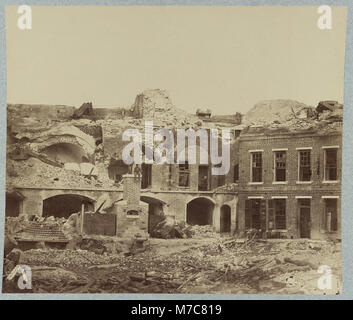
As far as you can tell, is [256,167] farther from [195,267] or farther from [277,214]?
[195,267]

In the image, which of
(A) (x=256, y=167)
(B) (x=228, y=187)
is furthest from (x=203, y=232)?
(A) (x=256, y=167)

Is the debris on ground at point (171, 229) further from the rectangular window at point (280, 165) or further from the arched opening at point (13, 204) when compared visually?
the arched opening at point (13, 204)

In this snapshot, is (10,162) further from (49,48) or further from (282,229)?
(282,229)

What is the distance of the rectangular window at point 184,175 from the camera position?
11055 millimetres

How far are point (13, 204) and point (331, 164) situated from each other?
4.81 metres

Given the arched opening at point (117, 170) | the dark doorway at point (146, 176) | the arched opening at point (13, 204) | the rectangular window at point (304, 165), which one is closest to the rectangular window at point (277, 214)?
the rectangular window at point (304, 165)

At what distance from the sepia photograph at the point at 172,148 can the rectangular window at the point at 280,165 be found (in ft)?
0.30

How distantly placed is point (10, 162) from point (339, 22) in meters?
5.32

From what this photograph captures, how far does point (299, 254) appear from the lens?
36.3 feet

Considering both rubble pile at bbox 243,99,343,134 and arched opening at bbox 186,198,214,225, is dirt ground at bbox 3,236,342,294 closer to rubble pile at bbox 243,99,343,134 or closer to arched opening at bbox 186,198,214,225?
arched opening at bbox 186,198,214,225

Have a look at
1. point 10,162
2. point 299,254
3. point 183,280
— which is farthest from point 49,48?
point 299,254

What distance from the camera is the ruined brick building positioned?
10.9 metres

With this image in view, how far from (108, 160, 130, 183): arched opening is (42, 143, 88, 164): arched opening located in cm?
44

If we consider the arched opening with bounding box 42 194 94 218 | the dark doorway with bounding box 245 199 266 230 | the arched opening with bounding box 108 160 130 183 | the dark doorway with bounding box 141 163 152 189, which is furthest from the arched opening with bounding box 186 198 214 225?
the arched opening with bounding box 42 194 94 218
